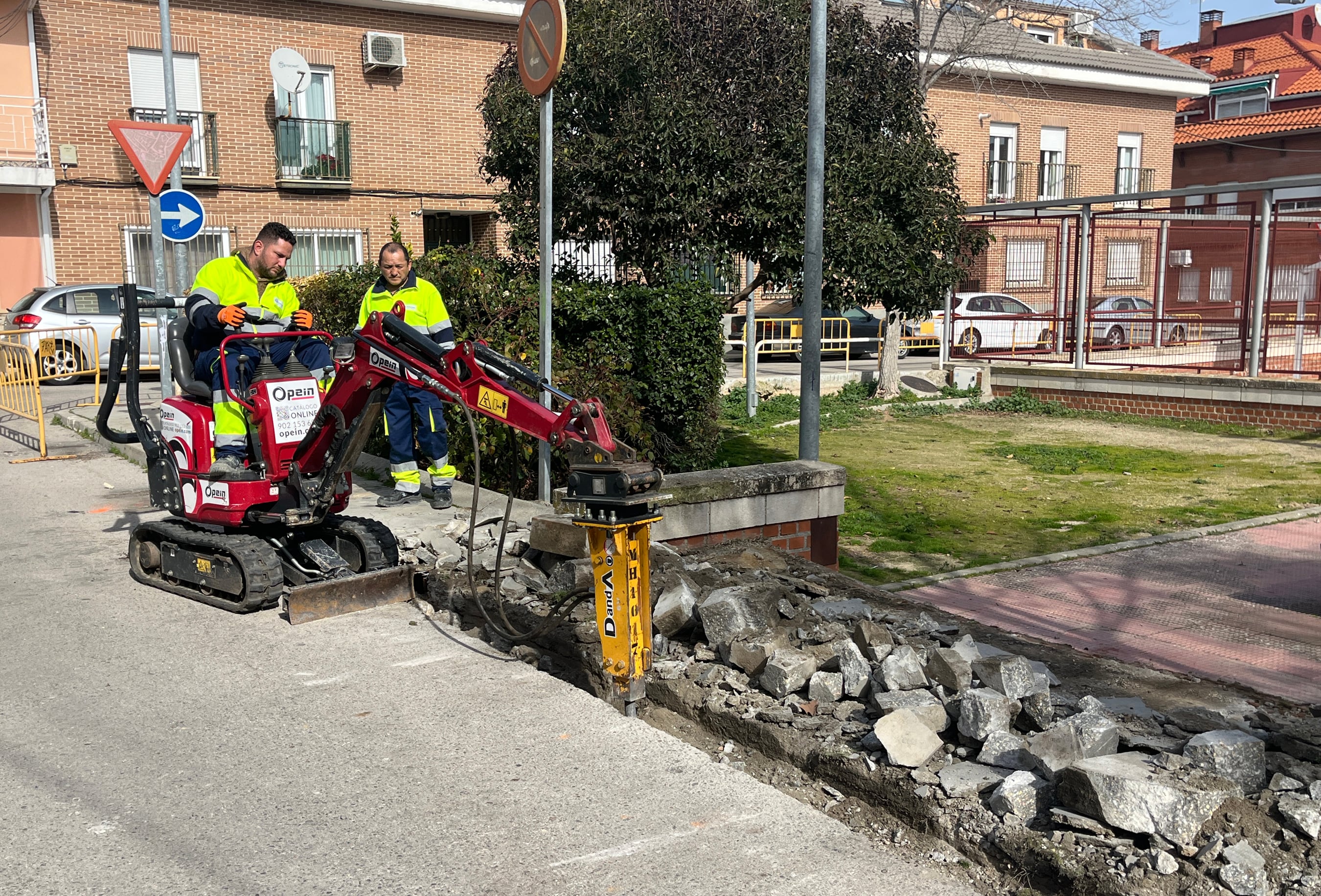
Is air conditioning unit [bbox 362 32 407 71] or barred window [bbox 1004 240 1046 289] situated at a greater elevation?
air conditioning unit [bbox 362 32 407 71]

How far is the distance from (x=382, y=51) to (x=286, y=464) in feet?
65.4

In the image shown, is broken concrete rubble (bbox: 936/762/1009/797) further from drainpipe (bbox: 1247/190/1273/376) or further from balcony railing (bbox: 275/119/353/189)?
balcony railing (bbox: 275/119/353/189)

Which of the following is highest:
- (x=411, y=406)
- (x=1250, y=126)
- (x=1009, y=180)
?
(x=1250, y=126)

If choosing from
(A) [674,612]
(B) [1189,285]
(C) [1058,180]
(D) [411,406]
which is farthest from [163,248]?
(C) [1058,180]

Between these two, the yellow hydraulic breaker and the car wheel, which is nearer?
the yellow hydraulic breaker

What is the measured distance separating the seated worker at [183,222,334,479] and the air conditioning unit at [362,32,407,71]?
61.5ft

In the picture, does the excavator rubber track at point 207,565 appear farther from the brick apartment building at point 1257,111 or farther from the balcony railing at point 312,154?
the brick apartment building at point 1257,111

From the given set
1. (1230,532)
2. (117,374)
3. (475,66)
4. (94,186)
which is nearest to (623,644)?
(117,374)

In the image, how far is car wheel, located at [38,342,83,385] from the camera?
15.3m

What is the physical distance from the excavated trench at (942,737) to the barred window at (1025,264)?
15.5 metres

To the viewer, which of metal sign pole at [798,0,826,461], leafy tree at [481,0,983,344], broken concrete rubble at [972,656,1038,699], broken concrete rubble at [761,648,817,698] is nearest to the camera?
broken concrete rubble at [972,656,1038,699]

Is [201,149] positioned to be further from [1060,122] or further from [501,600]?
[1060,122]

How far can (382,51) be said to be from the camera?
24.4m

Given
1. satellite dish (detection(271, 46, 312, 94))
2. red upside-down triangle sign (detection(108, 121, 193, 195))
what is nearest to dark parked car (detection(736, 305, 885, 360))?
satellite dish (detection(271, 46, 312, 94))
